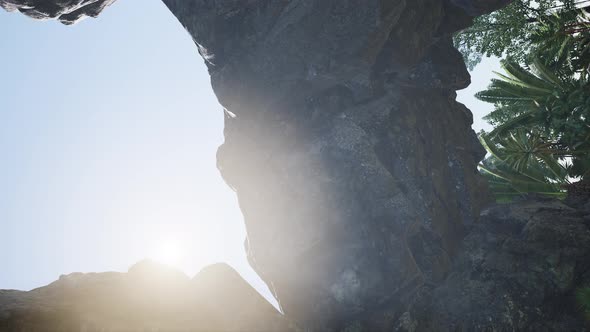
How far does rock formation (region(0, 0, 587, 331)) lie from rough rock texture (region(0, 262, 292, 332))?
6.94 feet

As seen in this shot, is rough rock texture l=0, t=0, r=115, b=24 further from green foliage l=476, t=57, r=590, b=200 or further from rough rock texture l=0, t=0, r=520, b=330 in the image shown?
green foliage l=476, t=57, r=590, b=200

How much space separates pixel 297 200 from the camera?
14445 mm

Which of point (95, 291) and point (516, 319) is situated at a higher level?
point (95, 291)

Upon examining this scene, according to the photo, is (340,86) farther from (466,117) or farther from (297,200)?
(466,117)

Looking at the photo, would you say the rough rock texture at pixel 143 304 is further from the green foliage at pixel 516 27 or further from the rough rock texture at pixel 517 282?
the green foliage at pixel 516 27

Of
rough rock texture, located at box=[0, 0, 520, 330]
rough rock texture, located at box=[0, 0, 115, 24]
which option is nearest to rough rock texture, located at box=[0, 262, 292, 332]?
rough rock texture, located at box=[0, 0, 520, 330]

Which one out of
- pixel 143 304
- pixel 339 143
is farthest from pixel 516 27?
pixel 143 304

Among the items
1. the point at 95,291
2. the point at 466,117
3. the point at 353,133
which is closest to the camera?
the point at 95,291

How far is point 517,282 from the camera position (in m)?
12.6

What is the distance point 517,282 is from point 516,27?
1193 centimetres

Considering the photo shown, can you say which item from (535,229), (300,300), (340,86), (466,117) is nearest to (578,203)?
(535,229)

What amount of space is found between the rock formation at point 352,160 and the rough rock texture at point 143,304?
6.94 feet

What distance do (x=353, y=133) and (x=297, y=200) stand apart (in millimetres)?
3248

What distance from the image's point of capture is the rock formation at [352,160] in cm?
1333
